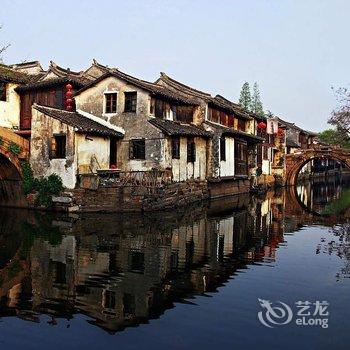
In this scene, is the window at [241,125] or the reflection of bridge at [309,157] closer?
the window at [241,125]

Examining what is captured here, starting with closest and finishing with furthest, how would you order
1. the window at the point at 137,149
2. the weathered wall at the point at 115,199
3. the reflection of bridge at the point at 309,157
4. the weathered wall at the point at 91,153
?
1. the weathered wall at the point at 115,199
2. the weathered wall at the point at 91,153
3. the window at the point at 137,149
4. the reflection of bridge at the point at 309,157

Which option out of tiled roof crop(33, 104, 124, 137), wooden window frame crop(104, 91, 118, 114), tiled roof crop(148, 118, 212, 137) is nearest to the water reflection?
tiled roof crop(33, 104, 124, 137)

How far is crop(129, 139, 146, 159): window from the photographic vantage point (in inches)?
1178

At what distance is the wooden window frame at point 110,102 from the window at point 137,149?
9.65 feet

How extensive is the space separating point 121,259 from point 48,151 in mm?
14587

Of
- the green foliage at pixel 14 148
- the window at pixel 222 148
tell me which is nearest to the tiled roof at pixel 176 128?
the window at pixel 222 148

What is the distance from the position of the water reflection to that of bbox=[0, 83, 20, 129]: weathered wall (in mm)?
8982

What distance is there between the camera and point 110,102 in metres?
31.1

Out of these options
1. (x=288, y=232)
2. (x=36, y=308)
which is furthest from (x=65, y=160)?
(x=36, y=308)

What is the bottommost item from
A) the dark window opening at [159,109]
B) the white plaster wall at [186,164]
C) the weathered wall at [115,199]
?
the weathered wall at [115,199]

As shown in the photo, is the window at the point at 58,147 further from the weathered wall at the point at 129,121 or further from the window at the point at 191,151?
the window at the point at 191,151

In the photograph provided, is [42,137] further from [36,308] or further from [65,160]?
[36,308]

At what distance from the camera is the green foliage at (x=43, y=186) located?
2612 centimetres

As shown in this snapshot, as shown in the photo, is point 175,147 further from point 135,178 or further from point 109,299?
point 109,299
